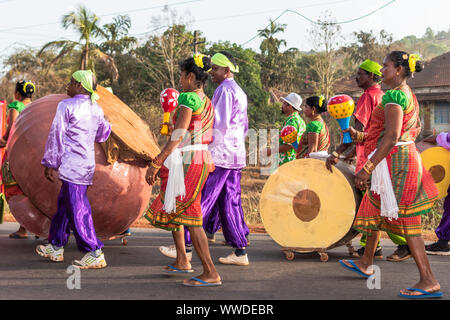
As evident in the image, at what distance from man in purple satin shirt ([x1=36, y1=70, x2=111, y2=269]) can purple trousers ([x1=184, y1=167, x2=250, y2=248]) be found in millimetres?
1022

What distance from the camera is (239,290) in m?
4.60

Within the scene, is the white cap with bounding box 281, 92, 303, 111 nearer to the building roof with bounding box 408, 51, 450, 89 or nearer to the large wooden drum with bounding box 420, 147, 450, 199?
the large wooden drum with bounding box 420, 147, 450, 199

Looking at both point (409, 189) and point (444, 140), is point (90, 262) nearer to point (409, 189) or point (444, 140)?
point (409, 189)

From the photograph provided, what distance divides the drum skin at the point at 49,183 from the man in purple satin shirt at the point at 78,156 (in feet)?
1.32

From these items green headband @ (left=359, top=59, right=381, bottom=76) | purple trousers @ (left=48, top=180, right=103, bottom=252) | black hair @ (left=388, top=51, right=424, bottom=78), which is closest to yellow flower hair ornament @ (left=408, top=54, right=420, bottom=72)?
black hair @ (left=388, top=51, right=424, bottom=78)

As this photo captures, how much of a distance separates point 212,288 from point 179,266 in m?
0.68

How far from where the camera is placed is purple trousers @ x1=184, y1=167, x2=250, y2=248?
564cm

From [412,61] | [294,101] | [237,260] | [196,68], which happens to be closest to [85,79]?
[196,68]

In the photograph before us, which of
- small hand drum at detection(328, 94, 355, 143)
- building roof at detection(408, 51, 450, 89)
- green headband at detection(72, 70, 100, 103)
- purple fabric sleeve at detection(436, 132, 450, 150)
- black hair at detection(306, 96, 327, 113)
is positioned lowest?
purple fabric sleeve at detection(436, 132, 450, 150)

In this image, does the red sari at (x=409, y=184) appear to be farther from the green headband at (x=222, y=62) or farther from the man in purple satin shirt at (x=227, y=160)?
the green headband at (x=222, y=62)

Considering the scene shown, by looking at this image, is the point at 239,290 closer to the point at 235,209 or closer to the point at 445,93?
the point at 235,209

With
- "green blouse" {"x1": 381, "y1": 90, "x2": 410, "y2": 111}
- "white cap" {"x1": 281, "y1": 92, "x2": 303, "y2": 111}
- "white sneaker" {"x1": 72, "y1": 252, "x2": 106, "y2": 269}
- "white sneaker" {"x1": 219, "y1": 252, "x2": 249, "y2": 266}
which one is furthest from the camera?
"white cap" {"x1": 281, "y1": 92, "x2": 303, "y2": 111}

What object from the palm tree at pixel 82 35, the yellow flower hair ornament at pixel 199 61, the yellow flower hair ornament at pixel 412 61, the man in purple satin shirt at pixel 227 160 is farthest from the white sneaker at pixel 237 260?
the palm tree at pixel 82 35

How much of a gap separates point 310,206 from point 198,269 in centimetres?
139
